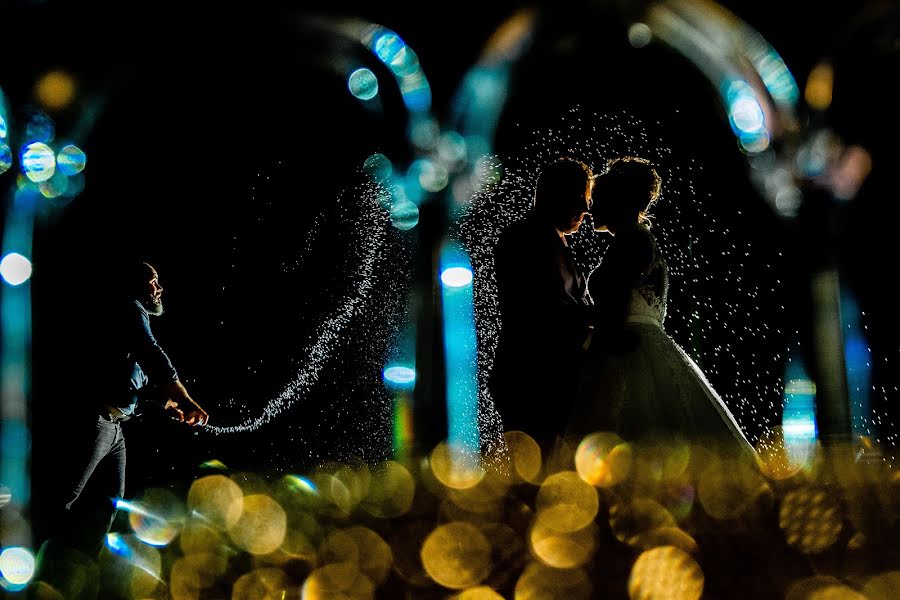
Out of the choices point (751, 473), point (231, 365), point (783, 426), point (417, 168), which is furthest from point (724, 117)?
point (231, 365)

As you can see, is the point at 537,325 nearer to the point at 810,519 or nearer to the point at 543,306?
the point at 543,306

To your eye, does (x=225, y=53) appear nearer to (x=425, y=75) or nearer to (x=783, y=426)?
(x=425, y=75)

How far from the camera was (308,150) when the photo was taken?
8.94 meters

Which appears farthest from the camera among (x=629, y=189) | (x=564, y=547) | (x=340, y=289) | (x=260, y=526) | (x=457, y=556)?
(x=340, y=289)

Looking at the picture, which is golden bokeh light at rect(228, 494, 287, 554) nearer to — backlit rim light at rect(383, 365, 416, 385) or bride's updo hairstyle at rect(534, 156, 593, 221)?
backlit rim light at rect(383, 365, 416, 385)

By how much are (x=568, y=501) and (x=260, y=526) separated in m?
3.53

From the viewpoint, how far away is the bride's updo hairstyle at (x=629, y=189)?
498cm

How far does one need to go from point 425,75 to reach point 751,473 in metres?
4.84

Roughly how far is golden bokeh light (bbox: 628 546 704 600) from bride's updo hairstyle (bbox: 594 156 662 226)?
6.76 feet

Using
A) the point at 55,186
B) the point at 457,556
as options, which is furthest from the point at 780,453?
the point at 55,186

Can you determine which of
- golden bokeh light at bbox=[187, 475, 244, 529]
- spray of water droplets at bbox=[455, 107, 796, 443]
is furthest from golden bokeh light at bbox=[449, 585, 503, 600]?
spray of water droplets at bbox=[455, 107, 796, 443]

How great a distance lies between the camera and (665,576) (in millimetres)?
3803

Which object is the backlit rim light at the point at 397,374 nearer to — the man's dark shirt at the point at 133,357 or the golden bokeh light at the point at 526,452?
the golden bokeh light at the point at 526,452

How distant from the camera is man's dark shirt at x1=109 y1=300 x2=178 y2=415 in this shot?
18.7 feet
